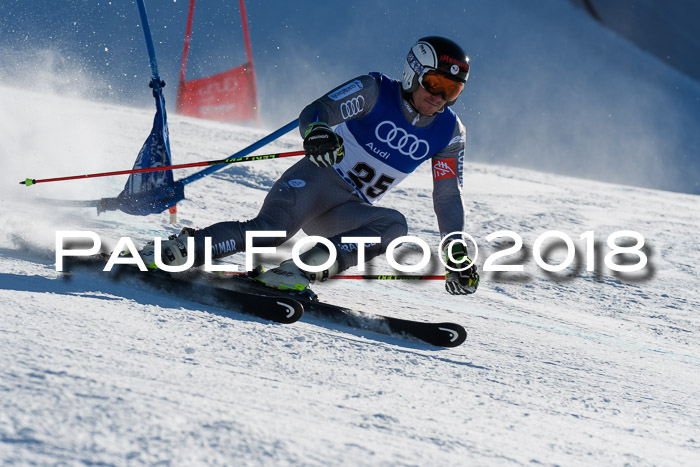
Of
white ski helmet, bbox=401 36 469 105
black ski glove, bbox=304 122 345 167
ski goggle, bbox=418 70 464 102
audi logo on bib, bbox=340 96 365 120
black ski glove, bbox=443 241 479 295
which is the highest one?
white ski helmet, bbox=401 36 469 105

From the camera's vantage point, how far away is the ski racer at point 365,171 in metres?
2.98

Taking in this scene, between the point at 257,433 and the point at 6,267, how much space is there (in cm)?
162

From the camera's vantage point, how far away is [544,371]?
2.68 m

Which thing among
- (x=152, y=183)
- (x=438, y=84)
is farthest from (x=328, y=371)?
(x=152, y=183)

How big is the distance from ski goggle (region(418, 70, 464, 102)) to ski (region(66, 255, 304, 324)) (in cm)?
116

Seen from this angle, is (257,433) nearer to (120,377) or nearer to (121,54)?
(120,377)

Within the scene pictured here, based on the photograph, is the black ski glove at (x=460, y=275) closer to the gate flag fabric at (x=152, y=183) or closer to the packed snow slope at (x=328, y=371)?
the packed snow slope at (x=328, y=371)

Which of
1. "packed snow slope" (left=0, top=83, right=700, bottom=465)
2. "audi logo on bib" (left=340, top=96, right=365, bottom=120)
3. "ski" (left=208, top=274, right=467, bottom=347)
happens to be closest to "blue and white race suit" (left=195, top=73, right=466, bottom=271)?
"audi logo on bib" (left=340, top=96, right=365, bottom=120)

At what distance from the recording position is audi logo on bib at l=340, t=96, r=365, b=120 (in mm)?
3154

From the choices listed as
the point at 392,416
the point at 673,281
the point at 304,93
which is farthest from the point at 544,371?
A: the point at 304,93

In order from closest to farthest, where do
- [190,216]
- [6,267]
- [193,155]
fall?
1. [6,267]
2. [190,216]
3. [193,155]
